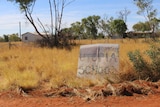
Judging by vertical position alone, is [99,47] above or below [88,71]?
above

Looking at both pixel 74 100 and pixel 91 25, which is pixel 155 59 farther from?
pixel 91 25

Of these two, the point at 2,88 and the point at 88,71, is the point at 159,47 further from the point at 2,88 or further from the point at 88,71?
the point at 2,88

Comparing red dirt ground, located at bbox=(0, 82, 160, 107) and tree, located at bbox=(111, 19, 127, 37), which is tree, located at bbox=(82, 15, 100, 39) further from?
red dirt ground, located at bbox=(0, 82, 160, 107)

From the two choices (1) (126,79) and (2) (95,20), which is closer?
(1) (126,79)

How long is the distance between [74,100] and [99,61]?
333 centimetres

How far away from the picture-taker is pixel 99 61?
11.3 metres

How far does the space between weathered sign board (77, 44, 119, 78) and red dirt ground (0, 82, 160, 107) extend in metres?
1.98

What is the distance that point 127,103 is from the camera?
761cm

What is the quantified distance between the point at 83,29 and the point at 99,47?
223 feet

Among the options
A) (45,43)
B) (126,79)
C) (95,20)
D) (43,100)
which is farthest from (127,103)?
(95,20)

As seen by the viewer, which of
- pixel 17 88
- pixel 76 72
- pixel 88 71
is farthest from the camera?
pixel 76 72

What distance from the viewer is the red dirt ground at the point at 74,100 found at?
24.9ft

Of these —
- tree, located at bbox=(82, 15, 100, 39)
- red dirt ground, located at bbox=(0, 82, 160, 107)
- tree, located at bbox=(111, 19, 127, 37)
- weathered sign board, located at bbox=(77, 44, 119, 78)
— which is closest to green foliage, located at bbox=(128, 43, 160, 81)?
weathered sign board, located at bbox=(77, 44, 119, 78)

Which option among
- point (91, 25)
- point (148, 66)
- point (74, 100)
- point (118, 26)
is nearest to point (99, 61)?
point (148, 66)
